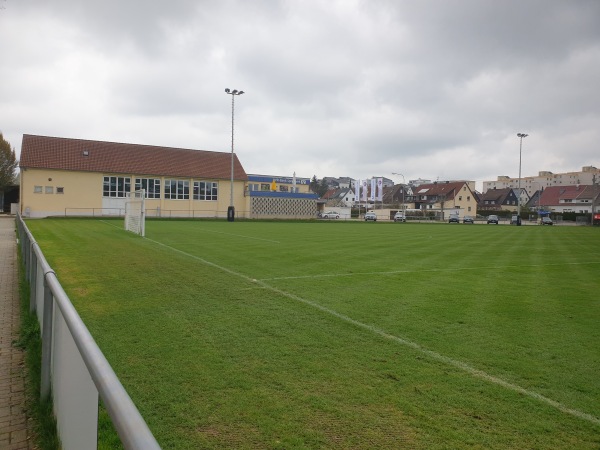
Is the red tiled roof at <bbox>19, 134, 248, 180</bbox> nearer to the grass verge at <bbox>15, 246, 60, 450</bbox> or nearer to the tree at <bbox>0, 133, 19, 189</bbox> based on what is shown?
the tree at <bbox>0, 133, 19, 189</bbox>

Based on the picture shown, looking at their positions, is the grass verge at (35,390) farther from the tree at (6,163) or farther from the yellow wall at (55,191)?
the tree at (6,163)

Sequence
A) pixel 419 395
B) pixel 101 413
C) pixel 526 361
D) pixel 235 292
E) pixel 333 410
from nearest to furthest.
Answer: pixel 101 413, pixel 333 410, pixel 419 395, pixel 526 361, pixel 235 292

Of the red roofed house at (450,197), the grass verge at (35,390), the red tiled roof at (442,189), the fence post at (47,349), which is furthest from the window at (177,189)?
the red tiled roof at (442,189)

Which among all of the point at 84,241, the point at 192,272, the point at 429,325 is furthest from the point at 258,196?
the point at 429,325

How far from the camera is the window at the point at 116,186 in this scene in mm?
53188

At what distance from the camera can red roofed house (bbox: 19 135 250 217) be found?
49.4 meters

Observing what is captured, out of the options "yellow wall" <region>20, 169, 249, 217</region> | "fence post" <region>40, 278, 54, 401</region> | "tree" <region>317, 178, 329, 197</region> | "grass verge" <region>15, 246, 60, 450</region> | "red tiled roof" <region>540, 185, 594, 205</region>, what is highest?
"tree" <region>317, 178, 329, 197</region>

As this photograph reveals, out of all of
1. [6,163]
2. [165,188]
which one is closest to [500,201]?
[165,188]

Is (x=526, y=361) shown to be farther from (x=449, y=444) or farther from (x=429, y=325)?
(x=449, y=444)

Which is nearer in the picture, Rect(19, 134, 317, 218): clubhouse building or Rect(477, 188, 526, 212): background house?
Rect(19, 134, 317, 218): clubhouse building

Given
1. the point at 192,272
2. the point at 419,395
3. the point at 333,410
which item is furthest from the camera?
the point at 192,272

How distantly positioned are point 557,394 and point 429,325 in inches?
98.2

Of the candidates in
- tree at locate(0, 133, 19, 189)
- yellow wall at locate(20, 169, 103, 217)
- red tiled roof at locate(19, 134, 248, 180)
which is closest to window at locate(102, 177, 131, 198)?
yellow wall at locate(20, 169, 103, 217)

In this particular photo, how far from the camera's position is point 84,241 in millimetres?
19359
